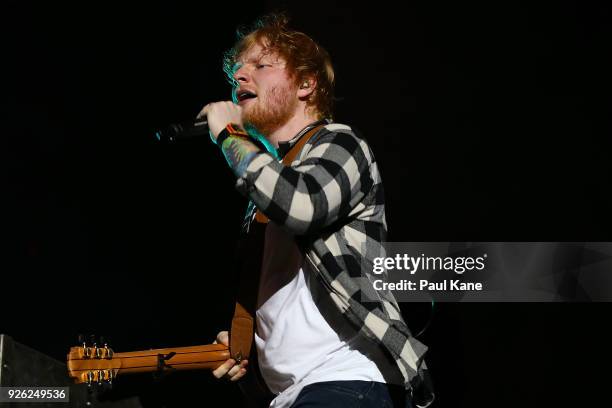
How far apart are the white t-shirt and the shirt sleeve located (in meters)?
0.17

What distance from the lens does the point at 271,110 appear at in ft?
5.46

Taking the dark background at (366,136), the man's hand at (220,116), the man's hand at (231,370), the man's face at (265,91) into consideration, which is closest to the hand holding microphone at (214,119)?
the man's hand at (220,116)

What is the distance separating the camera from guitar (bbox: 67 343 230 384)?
5.60 feet

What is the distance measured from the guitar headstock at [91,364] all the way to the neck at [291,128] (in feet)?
2.15

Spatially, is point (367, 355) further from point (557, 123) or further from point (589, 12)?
point (589, 12)

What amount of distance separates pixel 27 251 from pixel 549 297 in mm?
1807

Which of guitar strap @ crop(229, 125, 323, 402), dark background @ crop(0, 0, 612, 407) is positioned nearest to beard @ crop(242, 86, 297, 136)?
guitar strap @ crop(229, 125, 323, 402)

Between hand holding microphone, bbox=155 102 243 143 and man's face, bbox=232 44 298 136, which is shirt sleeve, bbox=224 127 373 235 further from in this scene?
man's face, bbox=232 44 298 136

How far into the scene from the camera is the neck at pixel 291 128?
5.53 feet

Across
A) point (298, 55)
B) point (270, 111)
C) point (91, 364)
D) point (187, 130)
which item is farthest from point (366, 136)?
point (91, 364)

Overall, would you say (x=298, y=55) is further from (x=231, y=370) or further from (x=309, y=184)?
(x=231, y=370)

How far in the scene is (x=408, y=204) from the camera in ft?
8.61

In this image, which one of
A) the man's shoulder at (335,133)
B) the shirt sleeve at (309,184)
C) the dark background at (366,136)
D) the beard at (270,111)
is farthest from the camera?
the dark background at (366,136)

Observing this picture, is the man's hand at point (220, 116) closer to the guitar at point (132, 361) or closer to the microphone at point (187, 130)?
the microphone at point (187, 130)
